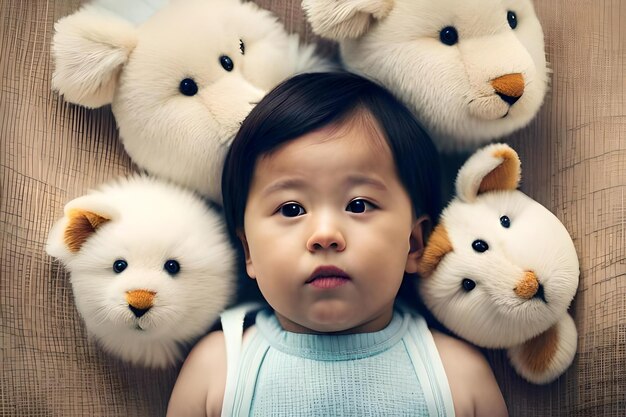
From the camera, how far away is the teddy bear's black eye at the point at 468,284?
38.4 inches

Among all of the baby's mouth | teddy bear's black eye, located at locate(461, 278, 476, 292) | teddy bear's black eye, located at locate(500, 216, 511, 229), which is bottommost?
teddy bear's black eye, located at locate(461, 278, 476, 292)

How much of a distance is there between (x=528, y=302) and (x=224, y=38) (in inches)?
20.6

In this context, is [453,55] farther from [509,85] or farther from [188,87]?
[188,87]

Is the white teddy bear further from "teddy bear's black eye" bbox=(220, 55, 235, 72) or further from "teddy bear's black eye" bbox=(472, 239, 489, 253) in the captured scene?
"teddy bear's black eye" bbox=(220, 55, 235, 72)

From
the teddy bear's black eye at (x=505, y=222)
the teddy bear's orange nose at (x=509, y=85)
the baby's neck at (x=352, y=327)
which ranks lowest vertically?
the baby's neck at (x=352, y=327)

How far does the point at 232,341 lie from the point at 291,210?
0.20m

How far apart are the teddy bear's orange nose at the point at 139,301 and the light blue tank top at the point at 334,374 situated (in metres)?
0.12

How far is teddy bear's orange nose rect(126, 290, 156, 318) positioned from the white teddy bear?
359mm

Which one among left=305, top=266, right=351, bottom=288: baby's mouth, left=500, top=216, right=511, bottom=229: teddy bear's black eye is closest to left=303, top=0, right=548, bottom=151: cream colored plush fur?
left=500, top=216, right=511, bottom=229: teddy bear's black eye

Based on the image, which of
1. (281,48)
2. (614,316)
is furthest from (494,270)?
(281,48)

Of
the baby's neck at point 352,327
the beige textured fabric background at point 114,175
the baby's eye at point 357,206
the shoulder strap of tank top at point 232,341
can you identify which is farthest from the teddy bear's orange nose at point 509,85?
the shoulder strap of tank top at point 232,341

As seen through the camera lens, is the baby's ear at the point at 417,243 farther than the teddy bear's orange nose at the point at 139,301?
Yes

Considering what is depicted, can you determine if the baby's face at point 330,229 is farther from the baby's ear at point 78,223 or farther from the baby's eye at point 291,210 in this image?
the baby's ear at point 78,223

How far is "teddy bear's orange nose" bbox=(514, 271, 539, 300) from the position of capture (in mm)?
939
